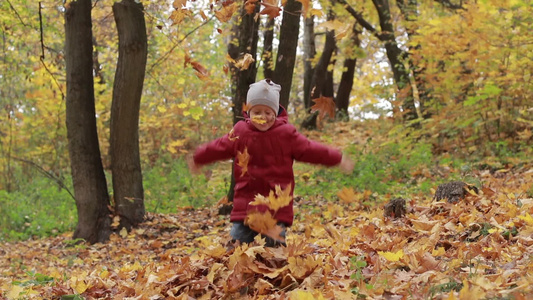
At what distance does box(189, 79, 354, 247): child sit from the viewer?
3.89m

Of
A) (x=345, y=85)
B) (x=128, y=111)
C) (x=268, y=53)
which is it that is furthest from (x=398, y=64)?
(x=128, y=111)

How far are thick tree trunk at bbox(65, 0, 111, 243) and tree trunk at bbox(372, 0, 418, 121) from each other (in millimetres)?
6053

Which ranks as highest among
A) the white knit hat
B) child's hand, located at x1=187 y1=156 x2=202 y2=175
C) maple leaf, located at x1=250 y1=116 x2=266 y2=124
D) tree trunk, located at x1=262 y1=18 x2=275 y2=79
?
tree trunk, located at x1=262 y1=18 x2=275 y2=79

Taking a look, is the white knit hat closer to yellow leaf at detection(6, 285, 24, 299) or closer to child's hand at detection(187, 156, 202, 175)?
child's hand at detection(187, 156, 202, 175)

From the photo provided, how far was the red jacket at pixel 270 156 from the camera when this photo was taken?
3.89 meters

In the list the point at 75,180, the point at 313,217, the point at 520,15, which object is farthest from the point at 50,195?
the point at 520,15

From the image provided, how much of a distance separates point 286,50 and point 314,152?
4.48 m

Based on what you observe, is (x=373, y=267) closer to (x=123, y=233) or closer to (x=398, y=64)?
(x=123, y=233)

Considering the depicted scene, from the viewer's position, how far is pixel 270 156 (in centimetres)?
390

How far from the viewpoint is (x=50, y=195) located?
43.5 feet

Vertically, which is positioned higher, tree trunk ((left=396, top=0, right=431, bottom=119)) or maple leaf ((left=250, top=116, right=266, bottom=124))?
tree trunk ((left=396, top=0, right=431, bottom=119))

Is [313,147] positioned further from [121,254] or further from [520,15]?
[520,15]

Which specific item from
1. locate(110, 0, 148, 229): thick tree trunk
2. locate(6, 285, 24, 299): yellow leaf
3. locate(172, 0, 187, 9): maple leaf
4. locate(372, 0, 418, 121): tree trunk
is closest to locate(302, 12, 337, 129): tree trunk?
locate(372, 0, 418, 121): tree trunk

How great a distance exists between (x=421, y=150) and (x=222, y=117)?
783 centimetres
